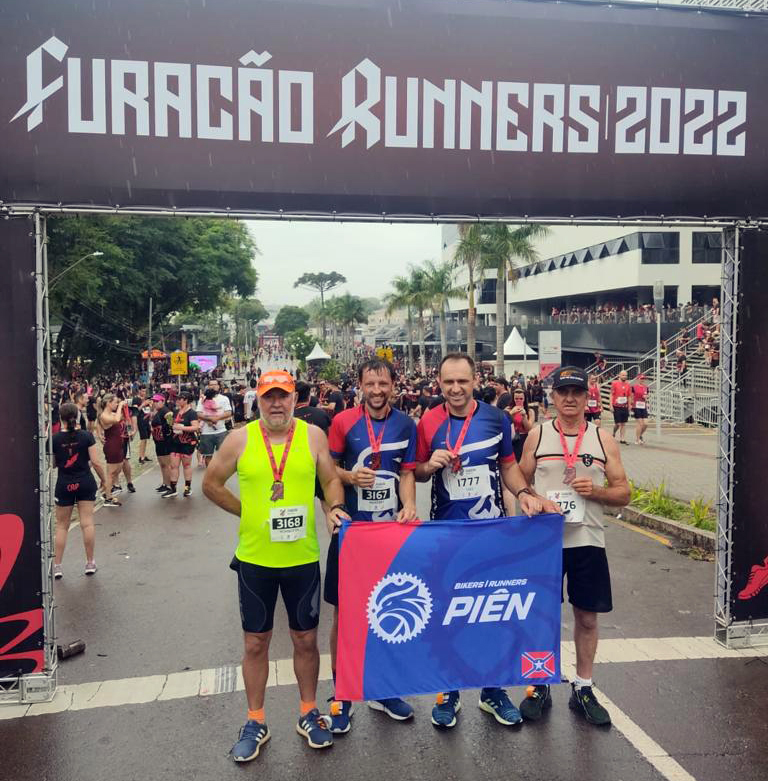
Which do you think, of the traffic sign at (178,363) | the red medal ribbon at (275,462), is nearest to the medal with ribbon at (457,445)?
the red medal ribbon at (275,462)

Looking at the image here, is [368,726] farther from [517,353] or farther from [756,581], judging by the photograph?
[517,353]

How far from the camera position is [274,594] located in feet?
13.7

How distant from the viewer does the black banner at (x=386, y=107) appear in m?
4.83

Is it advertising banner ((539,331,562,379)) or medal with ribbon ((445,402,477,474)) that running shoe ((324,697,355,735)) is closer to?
medal with ribbon ((445,402,477,474))

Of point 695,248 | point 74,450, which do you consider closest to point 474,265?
point 695,248

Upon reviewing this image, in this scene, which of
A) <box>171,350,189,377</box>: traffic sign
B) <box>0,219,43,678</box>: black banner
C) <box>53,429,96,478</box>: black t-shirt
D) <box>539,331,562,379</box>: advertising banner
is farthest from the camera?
<box>171,350,189,377</box>: traffic sign

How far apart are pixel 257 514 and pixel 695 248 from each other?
148 ft

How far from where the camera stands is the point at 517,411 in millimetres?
10141

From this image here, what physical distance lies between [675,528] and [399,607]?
6.10m

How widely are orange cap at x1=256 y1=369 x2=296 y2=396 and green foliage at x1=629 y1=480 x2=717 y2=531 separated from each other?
6027 mm

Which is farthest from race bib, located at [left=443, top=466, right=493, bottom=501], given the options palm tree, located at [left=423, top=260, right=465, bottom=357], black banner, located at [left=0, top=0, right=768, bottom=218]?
palm tree, located at [left=423, top=260, right=465, bottom=357]

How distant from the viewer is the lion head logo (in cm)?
421

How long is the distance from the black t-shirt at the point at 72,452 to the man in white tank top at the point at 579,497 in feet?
15.7

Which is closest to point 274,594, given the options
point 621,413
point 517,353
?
point 621,413
